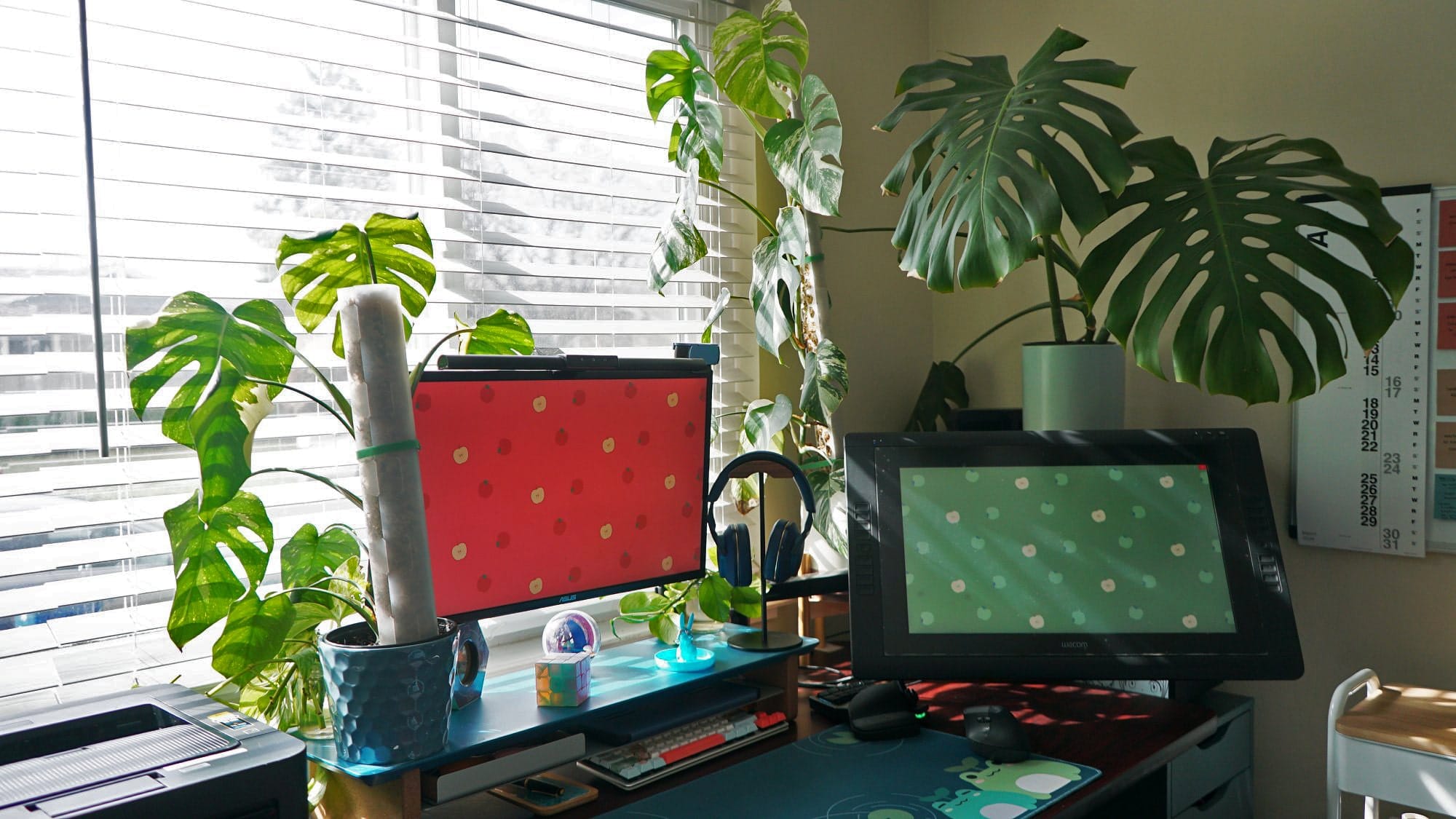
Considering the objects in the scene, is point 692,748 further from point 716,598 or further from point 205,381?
point 205,381

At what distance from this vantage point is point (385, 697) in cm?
109

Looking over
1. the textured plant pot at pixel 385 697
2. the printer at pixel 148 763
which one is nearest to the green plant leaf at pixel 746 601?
the textured plant pot at pixel 385 697

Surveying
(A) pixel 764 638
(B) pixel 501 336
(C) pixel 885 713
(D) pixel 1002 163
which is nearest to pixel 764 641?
(A) pixel 764 638

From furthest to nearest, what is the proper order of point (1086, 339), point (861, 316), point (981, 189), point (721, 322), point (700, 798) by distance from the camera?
point (861, 316), point (721, 322), point (1086, 339), point (981, 189), point (700, 798)

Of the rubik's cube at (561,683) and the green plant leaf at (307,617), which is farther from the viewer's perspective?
the rubik's cube at (561,683)

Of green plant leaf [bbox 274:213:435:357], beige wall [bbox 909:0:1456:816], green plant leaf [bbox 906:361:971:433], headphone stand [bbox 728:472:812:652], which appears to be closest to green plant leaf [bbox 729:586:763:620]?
headphone stand [bbox 728:472:812:652]

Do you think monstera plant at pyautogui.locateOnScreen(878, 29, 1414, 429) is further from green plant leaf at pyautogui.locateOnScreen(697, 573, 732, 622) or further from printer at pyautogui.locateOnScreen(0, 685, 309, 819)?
printer at pyautogui.locateOnScreen(0, 685, 309, 819)

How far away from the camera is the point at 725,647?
1.55m

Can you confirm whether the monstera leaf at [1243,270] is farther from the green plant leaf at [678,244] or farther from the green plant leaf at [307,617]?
the green plant leaf at [307,617]

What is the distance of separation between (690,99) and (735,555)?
82 cm

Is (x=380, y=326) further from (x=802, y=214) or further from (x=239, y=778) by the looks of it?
(x=802, y=214)

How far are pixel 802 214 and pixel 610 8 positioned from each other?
57cm

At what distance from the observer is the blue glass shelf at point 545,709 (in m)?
1.13

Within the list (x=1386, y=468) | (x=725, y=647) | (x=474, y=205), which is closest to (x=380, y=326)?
(x=474, y=205)
